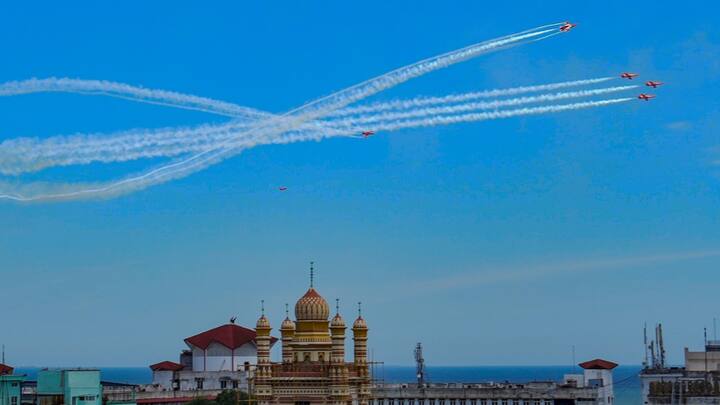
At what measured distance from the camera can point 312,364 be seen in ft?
442

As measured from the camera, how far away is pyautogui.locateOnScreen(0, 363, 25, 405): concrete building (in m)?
153

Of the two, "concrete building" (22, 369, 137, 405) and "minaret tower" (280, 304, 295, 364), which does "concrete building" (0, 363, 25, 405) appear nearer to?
"concrete building" (22, 369, 137, 405)

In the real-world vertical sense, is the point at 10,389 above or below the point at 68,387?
below

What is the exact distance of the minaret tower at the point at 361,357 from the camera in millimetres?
136875

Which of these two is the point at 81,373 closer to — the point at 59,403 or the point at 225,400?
the point at 59,403

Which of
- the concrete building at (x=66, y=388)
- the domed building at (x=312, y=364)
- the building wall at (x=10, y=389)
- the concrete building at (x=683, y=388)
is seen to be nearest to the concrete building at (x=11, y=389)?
the building wall at (x=10, y=389)

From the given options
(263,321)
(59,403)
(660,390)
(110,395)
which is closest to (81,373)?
(59,403)

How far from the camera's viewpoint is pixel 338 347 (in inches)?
5281

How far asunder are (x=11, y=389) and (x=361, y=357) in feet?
151

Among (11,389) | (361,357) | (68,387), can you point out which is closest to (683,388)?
(361,357)

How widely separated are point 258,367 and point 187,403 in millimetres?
60632

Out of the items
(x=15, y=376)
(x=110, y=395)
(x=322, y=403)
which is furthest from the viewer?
(x=110, y=395)

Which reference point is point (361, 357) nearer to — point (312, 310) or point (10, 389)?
point (312, 310)

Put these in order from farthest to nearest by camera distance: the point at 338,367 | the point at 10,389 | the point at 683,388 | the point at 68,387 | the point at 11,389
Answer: the point at 683,388 → the point at 68,387 → the point at 11,389 → the point at 10,389 → the point at 338,367
